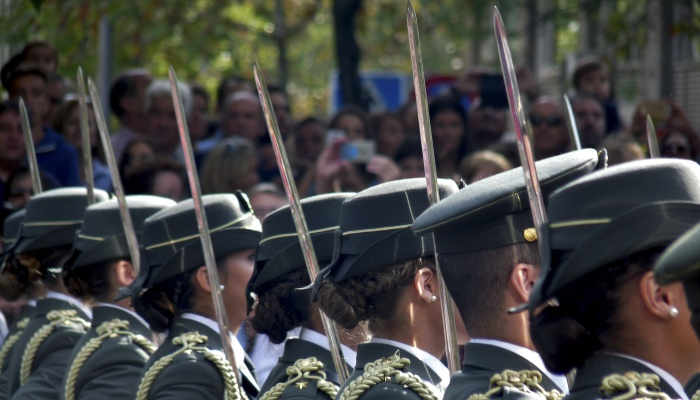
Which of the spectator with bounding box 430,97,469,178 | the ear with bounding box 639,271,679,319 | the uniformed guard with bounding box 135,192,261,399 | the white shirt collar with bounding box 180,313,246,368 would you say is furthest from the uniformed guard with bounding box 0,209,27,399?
the ear with bounding box 639,271,679,319

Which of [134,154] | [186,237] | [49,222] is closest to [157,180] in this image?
[134,154]

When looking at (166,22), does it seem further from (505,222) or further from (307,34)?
(307,34)

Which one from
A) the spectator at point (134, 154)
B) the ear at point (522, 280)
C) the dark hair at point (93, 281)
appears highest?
the ear at point (522, 280)

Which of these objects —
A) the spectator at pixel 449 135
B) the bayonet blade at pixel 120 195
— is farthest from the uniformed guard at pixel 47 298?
the spectator at pixel 449 135

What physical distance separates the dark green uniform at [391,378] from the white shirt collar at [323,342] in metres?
0.57

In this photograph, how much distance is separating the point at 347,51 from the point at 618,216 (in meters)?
8.91

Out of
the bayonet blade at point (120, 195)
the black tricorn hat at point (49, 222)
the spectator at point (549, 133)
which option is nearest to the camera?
the bayonet blade at point (120, 195)

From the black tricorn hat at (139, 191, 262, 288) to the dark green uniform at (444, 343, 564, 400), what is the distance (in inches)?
59.7

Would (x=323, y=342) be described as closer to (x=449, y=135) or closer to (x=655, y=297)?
(x=655, y=297)

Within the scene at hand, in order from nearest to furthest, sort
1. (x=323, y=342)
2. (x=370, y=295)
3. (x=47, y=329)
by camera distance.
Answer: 1. (x=370, y=295)
2. (x=323, y=342)
3. (x=47, y=329)

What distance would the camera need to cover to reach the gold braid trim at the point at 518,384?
3105 mm

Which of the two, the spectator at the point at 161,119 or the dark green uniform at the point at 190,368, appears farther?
the spectator at the point at 161,119

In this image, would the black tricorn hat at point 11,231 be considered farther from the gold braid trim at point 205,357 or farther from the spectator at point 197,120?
the spectator at point 197,120

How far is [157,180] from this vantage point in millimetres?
7246
